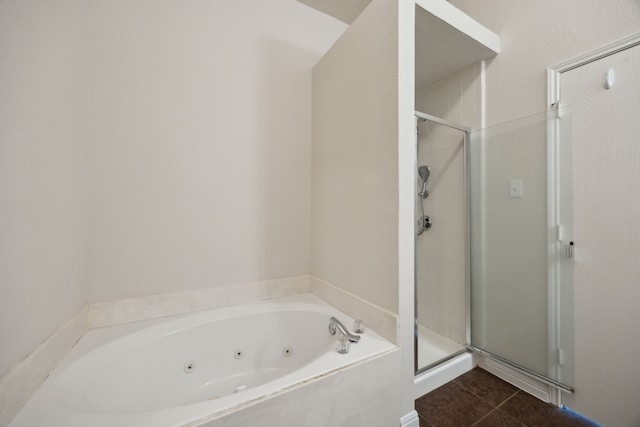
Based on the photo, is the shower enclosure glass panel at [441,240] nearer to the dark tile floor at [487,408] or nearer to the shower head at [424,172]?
the shower head at [424,172]

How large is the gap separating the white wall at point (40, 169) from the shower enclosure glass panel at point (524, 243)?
2255mm

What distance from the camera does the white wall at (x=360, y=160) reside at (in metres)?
1.12

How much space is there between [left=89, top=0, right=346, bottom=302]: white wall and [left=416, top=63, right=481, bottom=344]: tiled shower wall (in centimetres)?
94

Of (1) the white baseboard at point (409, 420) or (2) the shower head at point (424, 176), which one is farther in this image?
(2) the shower head at point (424, 176)

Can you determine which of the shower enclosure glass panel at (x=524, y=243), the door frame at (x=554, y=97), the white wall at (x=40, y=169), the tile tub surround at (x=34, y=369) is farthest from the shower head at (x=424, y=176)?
the tile tub surround at (x=34, y=369)

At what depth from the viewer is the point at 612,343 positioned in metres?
1.15

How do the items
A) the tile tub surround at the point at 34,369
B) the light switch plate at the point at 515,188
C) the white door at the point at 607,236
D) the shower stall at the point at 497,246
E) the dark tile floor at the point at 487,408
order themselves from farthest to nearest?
1. the light switch plate at the point at 515,188
2. the shower stall at the point at 497,246
3. the dark tile floor at the point at 487,408
4. the white door at the point at 607,236
5. the tile tub surround at the point at 34,369

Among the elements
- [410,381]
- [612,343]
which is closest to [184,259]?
[410,381]


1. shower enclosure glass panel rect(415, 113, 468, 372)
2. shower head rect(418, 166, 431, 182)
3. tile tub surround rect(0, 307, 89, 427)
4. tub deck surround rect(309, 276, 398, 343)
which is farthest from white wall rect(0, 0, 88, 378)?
shower head rect(418, 166, 431, 182)

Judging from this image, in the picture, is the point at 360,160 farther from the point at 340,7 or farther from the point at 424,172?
the point at 340,7

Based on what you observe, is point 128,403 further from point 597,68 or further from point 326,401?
point 597,68

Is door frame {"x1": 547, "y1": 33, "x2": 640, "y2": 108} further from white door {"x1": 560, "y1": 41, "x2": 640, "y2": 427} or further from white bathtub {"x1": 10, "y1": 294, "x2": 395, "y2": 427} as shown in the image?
white bathtub {"x1": 10, "y1": 294, "x2": 395, "y2": 427}

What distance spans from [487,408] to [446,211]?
122 centimetres

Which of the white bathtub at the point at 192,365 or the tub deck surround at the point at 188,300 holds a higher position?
the tub deck surround at the point at 188,300
